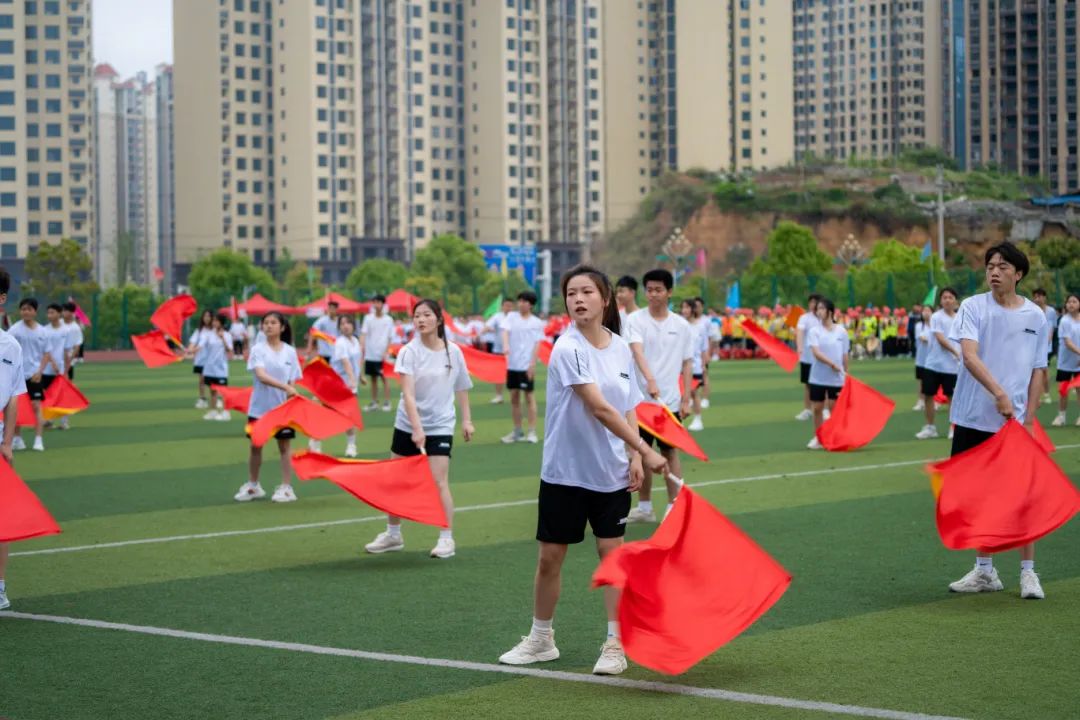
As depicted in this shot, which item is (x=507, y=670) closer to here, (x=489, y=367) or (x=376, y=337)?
(x=489, y=367)

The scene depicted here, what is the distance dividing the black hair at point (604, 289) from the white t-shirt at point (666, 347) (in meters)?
5.47

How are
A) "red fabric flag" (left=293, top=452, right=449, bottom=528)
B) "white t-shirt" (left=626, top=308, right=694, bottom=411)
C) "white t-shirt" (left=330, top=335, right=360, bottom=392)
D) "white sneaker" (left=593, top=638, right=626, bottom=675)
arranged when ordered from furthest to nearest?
"white t-shirt" (left=330, top=335, right=360, bottom=392) → "white t-shirt" (left=626, top=308, right=694, bottom=411) → "red fabric flag" (left=293, top=452, right=449, bottom=528) → "white sneaker" (left=593, top=638, right=626, bottom=675)

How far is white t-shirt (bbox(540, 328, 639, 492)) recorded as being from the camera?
727 centimetres

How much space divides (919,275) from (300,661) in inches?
2013

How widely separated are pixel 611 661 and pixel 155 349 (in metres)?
25.5

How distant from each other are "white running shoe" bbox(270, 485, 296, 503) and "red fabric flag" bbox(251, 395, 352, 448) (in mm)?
568

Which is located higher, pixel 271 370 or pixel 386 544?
pixel 271 370

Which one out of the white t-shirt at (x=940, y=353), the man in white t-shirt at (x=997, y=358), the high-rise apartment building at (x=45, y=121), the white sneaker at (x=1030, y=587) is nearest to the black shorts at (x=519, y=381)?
the white t-shirt at (x=940, y=353)

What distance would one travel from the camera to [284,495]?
48.2 feet

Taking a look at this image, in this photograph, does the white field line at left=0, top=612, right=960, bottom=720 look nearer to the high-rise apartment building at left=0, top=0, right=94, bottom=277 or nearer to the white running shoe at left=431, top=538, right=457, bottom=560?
the white running shoe at left=431, top=538, right=457, bottom=560

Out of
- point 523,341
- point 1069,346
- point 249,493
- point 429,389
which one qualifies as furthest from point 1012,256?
point 523,341

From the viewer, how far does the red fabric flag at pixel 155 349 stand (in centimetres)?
3049

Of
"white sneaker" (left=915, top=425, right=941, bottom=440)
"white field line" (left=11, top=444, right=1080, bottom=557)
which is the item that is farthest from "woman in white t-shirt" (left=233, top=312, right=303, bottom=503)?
"white sneaker" (left=915, top=425, right=941, bottom=440)

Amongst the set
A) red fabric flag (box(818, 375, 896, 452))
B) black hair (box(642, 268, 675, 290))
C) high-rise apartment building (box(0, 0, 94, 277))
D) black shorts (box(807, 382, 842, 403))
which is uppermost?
high-rise apartment building (box(0, 0, 94, 277))
